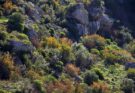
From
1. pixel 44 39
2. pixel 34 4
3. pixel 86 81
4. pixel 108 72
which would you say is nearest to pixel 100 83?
pixel 86 81

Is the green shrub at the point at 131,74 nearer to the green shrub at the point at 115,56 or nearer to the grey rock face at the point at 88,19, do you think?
the green shrub at the point at 115,56

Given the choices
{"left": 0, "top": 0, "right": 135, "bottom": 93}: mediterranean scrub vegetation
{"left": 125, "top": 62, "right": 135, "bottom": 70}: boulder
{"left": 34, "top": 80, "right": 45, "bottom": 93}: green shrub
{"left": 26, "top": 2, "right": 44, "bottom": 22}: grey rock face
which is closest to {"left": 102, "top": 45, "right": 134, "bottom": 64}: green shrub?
{"left": 0, "top": 0, "right": 135, "bottom": 93}: mediterranean scrub vegetation

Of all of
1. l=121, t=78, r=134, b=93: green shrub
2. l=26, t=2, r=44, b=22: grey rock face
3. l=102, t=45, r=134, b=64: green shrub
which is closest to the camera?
l=121, t=78, r=134, b=93: green shrub

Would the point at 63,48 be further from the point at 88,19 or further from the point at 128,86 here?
the point at 88,19

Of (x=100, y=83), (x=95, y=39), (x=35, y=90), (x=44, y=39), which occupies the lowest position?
(x=35, y=90)

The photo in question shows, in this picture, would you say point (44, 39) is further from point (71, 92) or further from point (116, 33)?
point (116, 33)

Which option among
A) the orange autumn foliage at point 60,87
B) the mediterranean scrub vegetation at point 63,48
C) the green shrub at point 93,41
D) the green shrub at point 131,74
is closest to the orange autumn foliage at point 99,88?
the mediterranean scrub vegetation at point 63,48

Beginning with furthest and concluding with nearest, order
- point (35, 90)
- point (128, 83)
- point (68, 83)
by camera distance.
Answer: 1. point (128, 83)
2. point (68, 83)
3. point (35, 90)

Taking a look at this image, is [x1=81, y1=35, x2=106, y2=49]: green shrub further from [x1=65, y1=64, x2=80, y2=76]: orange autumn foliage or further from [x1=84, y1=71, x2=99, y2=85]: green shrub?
[x1=84, y1=71, x2=99, y2=85]: green shrub
